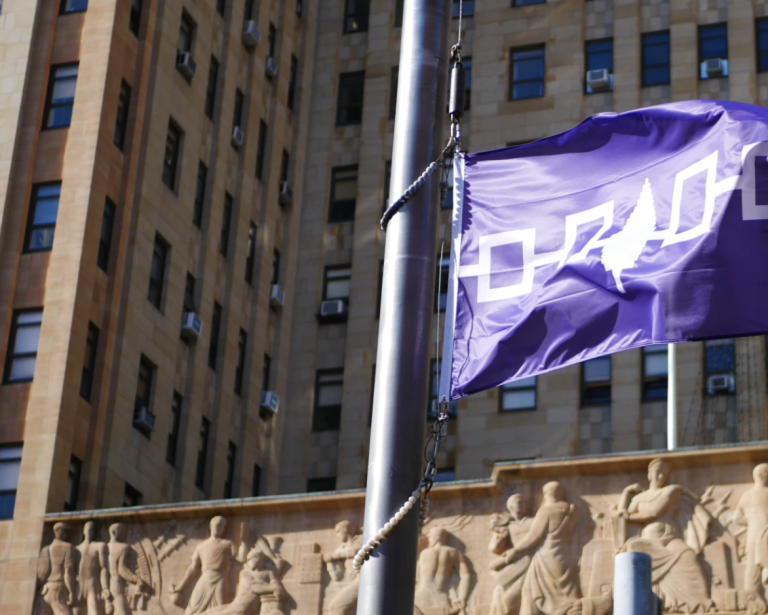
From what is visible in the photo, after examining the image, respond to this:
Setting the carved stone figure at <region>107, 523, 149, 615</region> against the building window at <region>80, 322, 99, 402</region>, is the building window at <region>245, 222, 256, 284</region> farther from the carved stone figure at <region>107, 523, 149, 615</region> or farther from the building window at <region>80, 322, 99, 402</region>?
the carved stone figure at <region>107, 523, 149, 615</region>

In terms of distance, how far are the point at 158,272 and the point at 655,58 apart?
16.9 m

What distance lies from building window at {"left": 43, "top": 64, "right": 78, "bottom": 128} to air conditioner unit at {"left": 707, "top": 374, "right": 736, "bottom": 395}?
18.1 m

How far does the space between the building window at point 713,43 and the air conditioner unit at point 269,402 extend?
52.0 ft

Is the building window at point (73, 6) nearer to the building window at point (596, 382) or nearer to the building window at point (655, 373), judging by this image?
the building window at point (596, 382)

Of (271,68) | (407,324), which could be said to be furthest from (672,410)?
(407,324)

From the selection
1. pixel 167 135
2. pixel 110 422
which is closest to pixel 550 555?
pixel 110 422

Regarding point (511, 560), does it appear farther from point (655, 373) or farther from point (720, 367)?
point (720, 367)

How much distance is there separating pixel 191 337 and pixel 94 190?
522 cm

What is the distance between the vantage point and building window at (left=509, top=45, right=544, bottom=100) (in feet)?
155

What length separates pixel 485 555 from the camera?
3036 centimetres

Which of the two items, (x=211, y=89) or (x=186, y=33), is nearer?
(x=186, y=33)

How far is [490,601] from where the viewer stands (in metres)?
30.0

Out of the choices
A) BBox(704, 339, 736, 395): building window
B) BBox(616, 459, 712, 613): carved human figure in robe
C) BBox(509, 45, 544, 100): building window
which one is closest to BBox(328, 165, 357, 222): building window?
BBox(509, 45, 544, 100): building window

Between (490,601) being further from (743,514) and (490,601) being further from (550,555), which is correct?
(743,514)
